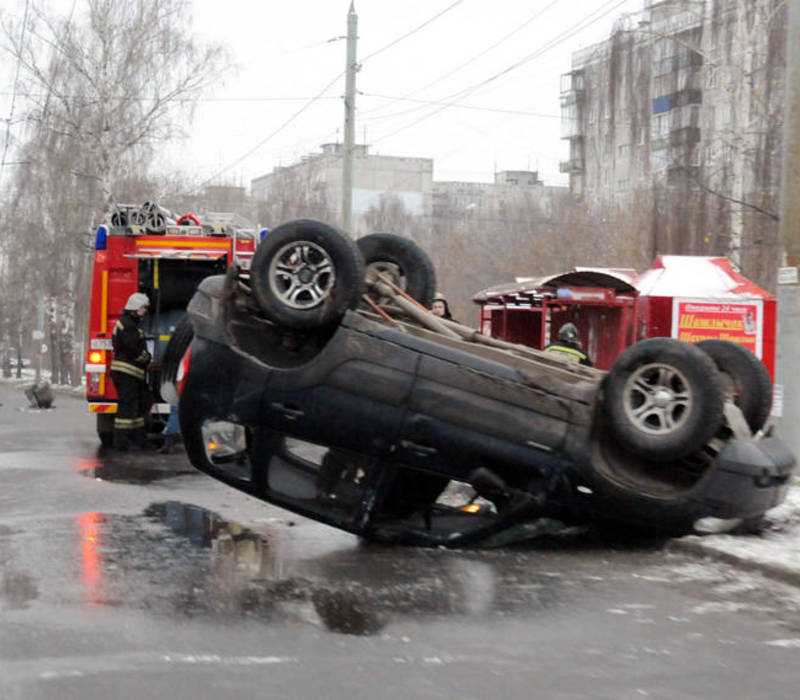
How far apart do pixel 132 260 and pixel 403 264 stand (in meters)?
6.38

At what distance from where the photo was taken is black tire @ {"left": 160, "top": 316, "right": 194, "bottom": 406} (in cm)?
888

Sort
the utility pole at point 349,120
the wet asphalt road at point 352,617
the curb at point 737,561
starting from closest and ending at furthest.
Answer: the wet asphalt road at point 352,617, the curb at point 737,561, the utility pole at point 349,120

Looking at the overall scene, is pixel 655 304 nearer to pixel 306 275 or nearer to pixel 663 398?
pixel 663 398

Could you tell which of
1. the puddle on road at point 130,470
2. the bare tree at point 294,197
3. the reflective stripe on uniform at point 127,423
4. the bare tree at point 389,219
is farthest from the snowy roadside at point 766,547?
the bare tree at point 389,219

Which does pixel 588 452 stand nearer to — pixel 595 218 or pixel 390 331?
pixel 390 331

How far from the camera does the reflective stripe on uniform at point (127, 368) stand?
13.9 meters

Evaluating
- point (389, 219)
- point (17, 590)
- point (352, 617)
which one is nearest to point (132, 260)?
point (17, 590)

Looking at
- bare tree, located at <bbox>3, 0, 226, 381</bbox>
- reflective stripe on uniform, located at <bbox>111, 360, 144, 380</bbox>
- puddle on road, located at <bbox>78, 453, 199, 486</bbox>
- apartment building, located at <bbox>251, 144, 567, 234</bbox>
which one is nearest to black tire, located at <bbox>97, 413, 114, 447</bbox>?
reflective stripe on uniform, located at <bbox>111, 360, 144, 380</bbox>

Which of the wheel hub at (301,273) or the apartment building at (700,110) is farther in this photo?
the apartment building at (700,110)

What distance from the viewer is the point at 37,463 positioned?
12.8 meters

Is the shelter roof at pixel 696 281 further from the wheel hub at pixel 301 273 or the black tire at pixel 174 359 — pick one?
the wheel hub at pixel 301 273

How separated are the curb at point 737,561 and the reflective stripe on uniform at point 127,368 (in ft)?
24.7

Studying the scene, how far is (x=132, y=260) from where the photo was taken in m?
14.8

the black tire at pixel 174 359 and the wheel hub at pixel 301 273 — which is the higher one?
the wheel hub at pixel 301 273
